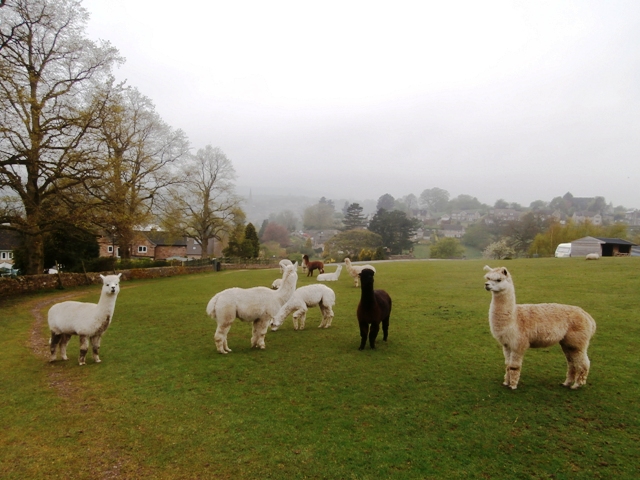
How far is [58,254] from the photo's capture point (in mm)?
24422

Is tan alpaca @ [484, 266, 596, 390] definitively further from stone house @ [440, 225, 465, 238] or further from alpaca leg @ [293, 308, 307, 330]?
stone house @ [440, 225, 465, 238]

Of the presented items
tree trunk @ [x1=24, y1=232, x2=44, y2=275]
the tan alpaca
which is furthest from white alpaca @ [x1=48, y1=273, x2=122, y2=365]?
tree trunk @ [x1=24, y1=232, x2=44, y2=275]

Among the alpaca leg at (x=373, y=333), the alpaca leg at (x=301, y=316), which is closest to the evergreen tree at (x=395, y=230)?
the alpaca leg at (x=301, y=316)

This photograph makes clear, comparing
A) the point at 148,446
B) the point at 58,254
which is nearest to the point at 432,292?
the point at 148,446

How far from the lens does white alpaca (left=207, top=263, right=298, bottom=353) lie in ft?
23.8

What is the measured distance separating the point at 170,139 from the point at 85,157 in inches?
586

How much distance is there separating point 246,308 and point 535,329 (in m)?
5.09

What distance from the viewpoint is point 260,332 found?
7.71 m

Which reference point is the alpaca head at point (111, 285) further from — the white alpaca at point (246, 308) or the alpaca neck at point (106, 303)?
the white alpaca at point (246, 308)

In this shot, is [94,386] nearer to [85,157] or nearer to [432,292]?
[432,292]

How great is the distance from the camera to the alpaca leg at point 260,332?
7688 mm

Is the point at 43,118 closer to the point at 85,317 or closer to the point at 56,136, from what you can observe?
the point at 56,136

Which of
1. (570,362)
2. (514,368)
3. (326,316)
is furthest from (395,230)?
(514,368)

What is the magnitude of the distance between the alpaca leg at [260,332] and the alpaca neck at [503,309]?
14.6 feet
